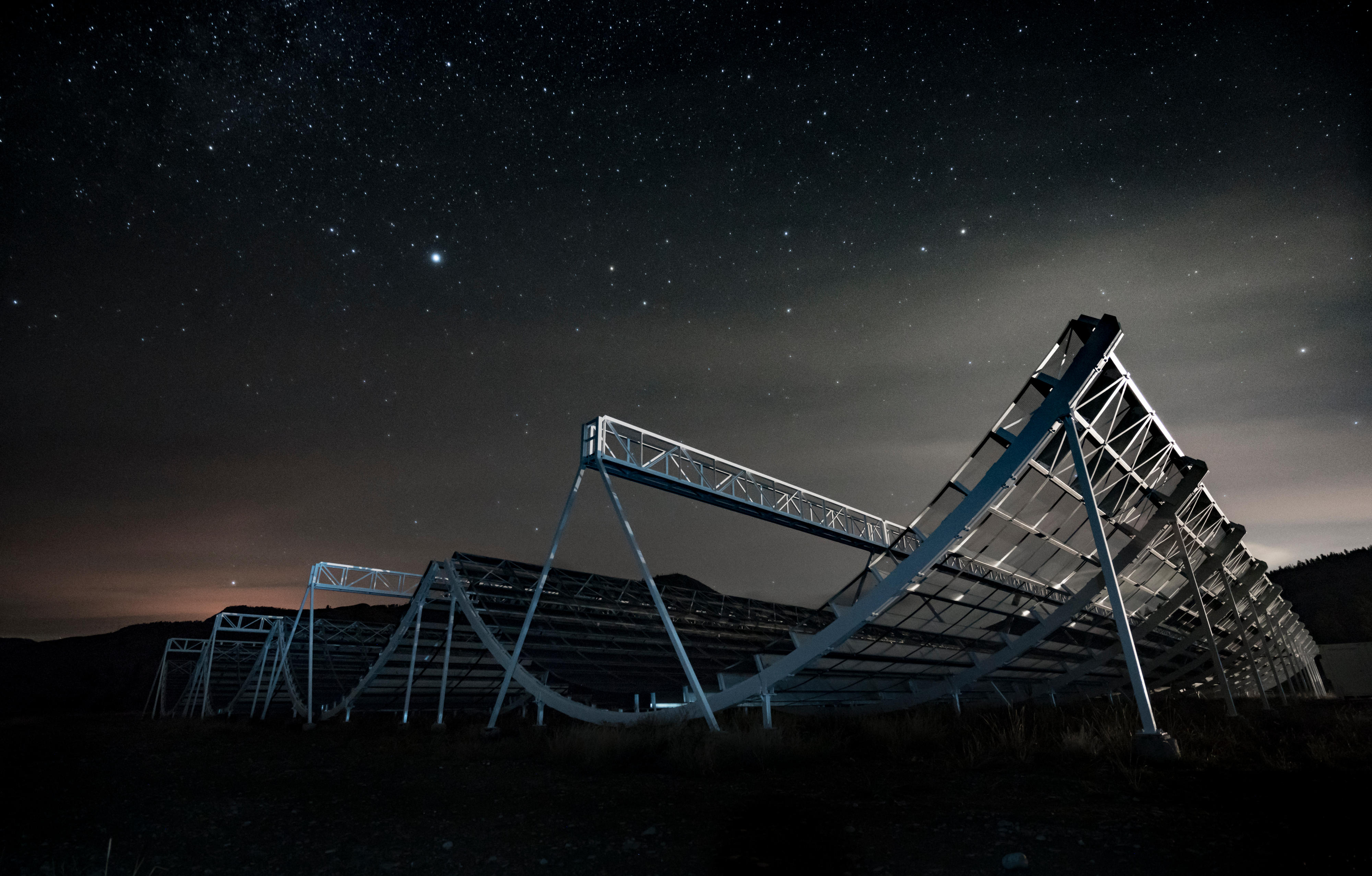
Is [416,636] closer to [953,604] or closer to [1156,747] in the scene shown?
[953,604]

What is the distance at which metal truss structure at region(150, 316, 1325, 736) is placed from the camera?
12320 mm

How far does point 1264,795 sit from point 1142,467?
882 cm

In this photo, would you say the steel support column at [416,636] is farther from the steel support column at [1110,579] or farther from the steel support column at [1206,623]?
the steel support column at [1206,623]

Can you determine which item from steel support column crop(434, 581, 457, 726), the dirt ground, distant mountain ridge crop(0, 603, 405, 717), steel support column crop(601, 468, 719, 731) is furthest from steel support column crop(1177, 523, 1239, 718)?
distant mountain ridge crop(0, 603, 405, 717)

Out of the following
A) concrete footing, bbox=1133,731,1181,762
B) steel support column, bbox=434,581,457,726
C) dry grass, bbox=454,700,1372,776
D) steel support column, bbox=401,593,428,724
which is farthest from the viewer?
steel support column, bbox=401,593,428,724

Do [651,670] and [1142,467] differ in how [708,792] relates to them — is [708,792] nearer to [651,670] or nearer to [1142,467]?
[1142,467]

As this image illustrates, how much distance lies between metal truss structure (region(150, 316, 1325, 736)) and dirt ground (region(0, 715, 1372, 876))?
234cm

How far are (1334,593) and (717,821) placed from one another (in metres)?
163

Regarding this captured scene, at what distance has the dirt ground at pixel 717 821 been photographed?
20.0 feet

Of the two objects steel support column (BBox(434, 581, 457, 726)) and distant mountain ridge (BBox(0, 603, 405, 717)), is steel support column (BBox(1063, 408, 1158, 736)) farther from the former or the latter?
distant mountain ridge (BBox(0, 603, 405, 717))

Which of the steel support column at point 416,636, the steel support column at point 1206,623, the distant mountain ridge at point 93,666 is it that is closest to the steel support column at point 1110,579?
the steel support column at point 1206,623

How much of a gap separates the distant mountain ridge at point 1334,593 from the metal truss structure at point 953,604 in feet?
283

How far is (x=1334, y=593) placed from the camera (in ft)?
385

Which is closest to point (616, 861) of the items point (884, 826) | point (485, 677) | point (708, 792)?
point (884, 826)
